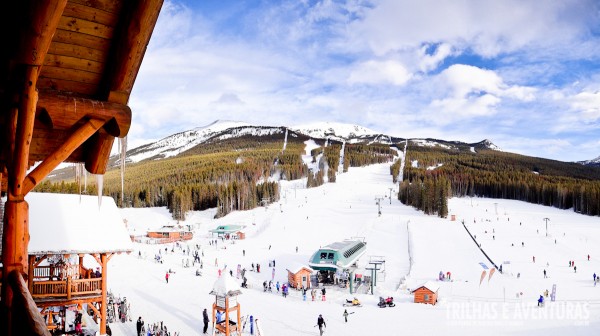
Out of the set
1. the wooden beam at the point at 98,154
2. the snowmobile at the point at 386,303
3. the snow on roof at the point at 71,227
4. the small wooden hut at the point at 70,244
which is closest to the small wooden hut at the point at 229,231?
the snowmobile at the point at 386,303

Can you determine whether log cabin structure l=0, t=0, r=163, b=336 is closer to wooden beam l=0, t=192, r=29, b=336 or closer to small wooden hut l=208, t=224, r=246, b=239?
wooden beam l=0, t=192, r=29, b=336

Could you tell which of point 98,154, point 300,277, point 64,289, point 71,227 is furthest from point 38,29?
point 300,277

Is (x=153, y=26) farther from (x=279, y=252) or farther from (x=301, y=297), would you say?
(x=279, y=252)

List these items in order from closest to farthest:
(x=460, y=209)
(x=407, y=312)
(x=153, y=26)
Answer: (x=153, y=26)
(x=407, y=312)
(x=460, y=209)

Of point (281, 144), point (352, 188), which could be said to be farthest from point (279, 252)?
point (281, 144)

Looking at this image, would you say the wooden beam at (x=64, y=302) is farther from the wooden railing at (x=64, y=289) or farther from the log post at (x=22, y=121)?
the log post at (x=22, y=121)

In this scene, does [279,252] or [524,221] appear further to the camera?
[524,221]
